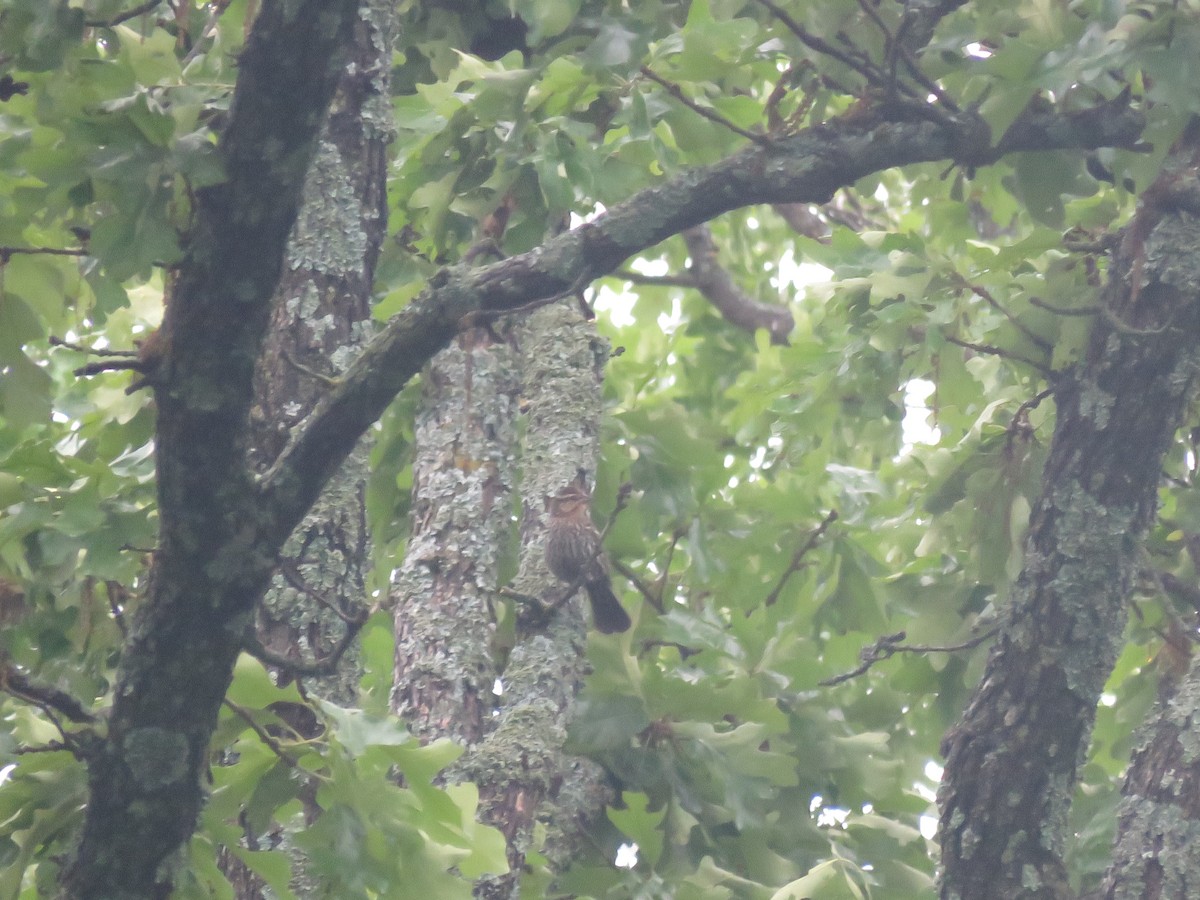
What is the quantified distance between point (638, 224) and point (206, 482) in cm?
84

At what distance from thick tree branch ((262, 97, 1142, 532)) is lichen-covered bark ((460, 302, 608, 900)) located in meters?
1.14

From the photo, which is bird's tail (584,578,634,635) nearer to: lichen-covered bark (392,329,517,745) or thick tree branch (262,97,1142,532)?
lichen-covered bark (392,329,517,745)

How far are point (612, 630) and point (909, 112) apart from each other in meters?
1.84

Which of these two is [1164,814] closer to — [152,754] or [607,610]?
[607,610]

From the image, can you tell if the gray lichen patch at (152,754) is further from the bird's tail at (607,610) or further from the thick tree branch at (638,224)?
the bird's tail at (607,610)

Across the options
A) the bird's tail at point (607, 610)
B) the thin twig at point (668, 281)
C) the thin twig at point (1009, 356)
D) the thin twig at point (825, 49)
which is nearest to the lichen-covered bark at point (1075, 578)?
the thin twig at point (1009, 356)

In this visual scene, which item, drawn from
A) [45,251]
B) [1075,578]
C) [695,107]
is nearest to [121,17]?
[45,251]

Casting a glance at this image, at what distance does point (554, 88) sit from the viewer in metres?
2.62

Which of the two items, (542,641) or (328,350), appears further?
(542,641)

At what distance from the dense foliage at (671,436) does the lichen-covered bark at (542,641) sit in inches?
4.5

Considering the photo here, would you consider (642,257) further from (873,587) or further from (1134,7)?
(1134,7)

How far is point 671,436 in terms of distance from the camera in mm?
3955

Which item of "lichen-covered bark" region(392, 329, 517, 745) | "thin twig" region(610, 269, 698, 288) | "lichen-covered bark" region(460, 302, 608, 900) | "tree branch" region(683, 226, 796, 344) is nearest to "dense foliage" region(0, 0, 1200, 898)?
"lichen-covered bark" region(460, 302, 608, 900)

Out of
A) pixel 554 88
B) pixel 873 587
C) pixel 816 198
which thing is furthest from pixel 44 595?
pixel 873 587
